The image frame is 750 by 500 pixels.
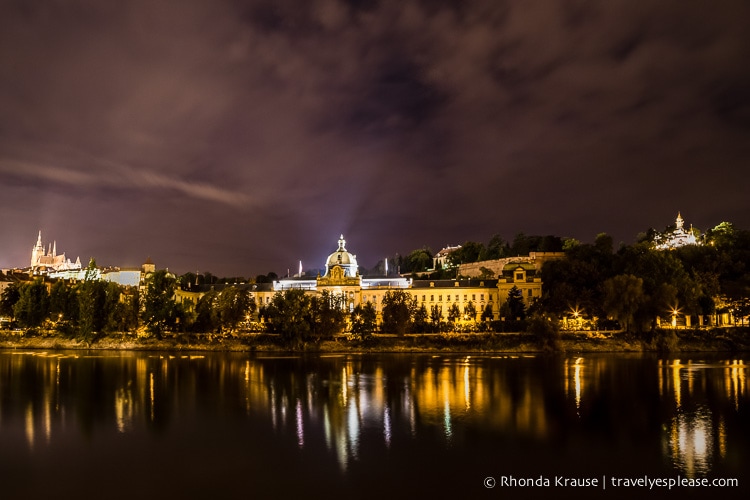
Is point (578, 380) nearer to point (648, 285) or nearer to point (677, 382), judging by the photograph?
point (677, 382)

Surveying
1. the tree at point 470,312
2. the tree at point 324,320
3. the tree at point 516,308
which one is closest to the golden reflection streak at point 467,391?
the tree at point 324,320

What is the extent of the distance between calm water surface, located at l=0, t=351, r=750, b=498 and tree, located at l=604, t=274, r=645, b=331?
1378 centimetres

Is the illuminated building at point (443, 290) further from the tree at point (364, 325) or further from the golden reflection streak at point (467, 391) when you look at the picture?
the golden reflection streak at point (467, 391)

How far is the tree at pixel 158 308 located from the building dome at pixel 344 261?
147 feet

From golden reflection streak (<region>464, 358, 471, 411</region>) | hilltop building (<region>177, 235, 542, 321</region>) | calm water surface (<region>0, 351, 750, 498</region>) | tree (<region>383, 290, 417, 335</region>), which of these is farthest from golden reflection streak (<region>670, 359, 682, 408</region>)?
hilltop building (<region>177, 235, 542, 321</region>)

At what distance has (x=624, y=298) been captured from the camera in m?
63.3

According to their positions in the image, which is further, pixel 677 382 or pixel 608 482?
pixel 677 382

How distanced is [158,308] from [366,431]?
53242mm

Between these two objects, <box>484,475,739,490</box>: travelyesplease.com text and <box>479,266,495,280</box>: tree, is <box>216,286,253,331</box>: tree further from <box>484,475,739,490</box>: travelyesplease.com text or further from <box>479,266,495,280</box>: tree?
<box>479,266,495,280</box>: tree

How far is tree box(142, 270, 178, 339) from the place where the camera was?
7350cm

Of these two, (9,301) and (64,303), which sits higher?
(9,301)

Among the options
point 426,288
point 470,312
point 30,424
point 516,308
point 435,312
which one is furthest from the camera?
point 426,288

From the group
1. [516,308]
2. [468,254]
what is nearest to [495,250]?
[468,254]

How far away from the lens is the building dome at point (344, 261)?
118m
